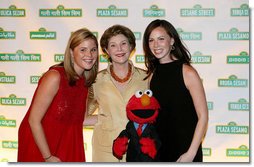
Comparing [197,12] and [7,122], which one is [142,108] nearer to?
[197,12]

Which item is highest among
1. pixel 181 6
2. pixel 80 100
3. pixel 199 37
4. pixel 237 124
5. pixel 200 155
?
pixel 181 6

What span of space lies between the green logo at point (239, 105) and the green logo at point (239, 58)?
297 mm

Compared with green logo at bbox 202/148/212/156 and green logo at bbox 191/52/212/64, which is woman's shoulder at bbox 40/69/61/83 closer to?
green logo at bbox 191/52/212/64

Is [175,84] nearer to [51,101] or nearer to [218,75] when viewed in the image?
[218,75]

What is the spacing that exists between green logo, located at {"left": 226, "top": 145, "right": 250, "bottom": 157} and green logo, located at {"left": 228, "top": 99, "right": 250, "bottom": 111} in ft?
0.95

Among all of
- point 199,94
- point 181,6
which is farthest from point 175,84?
point 181,6

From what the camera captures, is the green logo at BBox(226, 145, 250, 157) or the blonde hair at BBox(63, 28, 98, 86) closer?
the blonde hair at BBox(63, 28, 98, 86)

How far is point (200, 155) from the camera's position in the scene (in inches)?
86.3

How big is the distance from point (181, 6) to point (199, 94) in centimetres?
76

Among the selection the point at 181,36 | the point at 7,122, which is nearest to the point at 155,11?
the point at 181,36

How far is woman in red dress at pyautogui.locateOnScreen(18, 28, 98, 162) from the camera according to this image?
204 cm

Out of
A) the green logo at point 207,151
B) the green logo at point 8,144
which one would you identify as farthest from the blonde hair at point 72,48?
the green logo at point 207,151

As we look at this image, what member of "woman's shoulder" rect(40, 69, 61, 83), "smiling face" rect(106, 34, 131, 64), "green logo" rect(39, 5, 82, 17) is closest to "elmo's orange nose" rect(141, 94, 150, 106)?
"smiling face" rect(106, 34, 131, 64)

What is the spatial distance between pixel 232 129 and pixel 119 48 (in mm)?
Result: 1086
